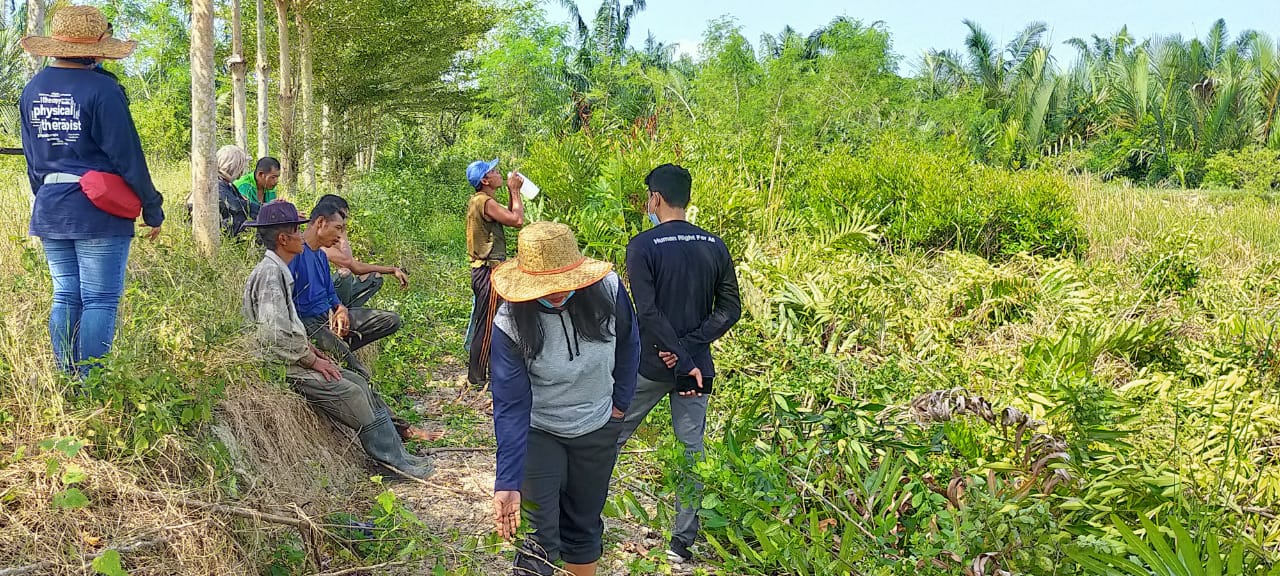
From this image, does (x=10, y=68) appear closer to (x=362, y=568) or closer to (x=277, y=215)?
(x=277, y=215)

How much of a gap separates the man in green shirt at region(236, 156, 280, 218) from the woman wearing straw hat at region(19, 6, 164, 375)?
2.84 meters

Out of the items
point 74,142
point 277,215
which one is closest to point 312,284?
point 277,215

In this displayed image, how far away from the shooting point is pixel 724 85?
46.9ft

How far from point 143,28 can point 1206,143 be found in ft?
108

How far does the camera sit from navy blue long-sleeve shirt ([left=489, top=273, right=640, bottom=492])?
304 centimetres

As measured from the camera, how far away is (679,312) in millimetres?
4109

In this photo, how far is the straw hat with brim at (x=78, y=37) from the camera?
12.8ft

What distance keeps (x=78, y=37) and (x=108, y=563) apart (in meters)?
2.46

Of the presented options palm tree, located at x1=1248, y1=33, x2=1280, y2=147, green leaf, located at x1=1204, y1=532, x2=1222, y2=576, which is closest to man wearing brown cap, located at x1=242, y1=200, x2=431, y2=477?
green leaf, located at x1=1204, y1=532, x2=1222, y2=576

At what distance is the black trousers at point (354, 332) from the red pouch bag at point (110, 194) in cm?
128

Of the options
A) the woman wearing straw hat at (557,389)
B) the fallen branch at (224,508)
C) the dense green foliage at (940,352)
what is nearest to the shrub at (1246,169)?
the dense green foliage at (940,352)

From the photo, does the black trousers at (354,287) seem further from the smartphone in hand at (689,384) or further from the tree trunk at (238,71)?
the tree trunk at (238,71)

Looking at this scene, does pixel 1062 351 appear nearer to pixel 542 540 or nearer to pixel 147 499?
pixel 542 540

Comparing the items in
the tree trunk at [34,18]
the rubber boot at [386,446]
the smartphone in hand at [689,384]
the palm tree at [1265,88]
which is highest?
the palm tree at [1265,88]
